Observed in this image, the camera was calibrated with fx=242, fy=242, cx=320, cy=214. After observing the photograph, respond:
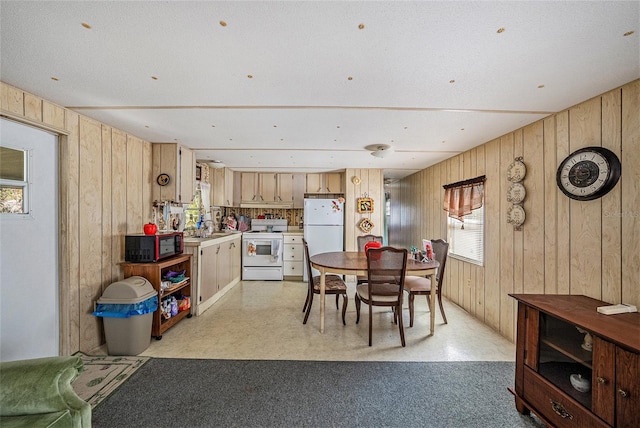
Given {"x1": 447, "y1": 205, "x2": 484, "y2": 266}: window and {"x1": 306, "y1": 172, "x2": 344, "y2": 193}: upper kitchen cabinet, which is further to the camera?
{"x1": 306, "y1": 172, "x2": 344, "y2": 193}: upper kitchen cabinet

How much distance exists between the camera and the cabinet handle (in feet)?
4.40

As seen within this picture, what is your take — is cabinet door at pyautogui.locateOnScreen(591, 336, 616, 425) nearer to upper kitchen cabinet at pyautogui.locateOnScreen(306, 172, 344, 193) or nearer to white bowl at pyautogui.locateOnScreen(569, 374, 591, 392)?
white bowl at pyautogui.locateOnScreen(569, 374, 591, 392)

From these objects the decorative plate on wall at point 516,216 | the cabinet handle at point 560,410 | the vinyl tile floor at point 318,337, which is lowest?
the vinyl tile floor at point 318,337

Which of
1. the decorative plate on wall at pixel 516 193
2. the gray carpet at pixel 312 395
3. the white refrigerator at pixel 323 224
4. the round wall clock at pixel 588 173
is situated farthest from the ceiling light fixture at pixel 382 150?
the gray carpet at pixel 312 395

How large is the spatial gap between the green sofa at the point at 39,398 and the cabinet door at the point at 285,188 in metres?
4.25

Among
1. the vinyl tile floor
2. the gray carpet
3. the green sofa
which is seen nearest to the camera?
the green sofa

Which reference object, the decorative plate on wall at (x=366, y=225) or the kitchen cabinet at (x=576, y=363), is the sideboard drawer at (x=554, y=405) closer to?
the kitchen cabinet at (x=576, y=363)

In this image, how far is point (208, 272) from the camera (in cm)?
346

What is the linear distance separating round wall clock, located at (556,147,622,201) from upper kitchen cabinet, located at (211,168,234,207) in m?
4.84

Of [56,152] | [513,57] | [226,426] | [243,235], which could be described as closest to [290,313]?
[226,426]

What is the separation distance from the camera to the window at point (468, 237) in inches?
125

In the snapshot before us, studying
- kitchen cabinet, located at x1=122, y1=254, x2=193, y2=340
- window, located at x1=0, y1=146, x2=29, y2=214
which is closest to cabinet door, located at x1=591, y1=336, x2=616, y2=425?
kitchen cabinet, located at x1=122, y1=254, x2=193, y2=340

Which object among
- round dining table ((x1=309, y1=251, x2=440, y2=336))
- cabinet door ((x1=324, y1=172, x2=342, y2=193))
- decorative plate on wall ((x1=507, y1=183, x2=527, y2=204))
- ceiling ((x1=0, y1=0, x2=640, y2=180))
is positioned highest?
ceiling ((x1=0, y1=0, x2=640, y2=180))

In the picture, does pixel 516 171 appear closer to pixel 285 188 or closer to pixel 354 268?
pixel 354 268
